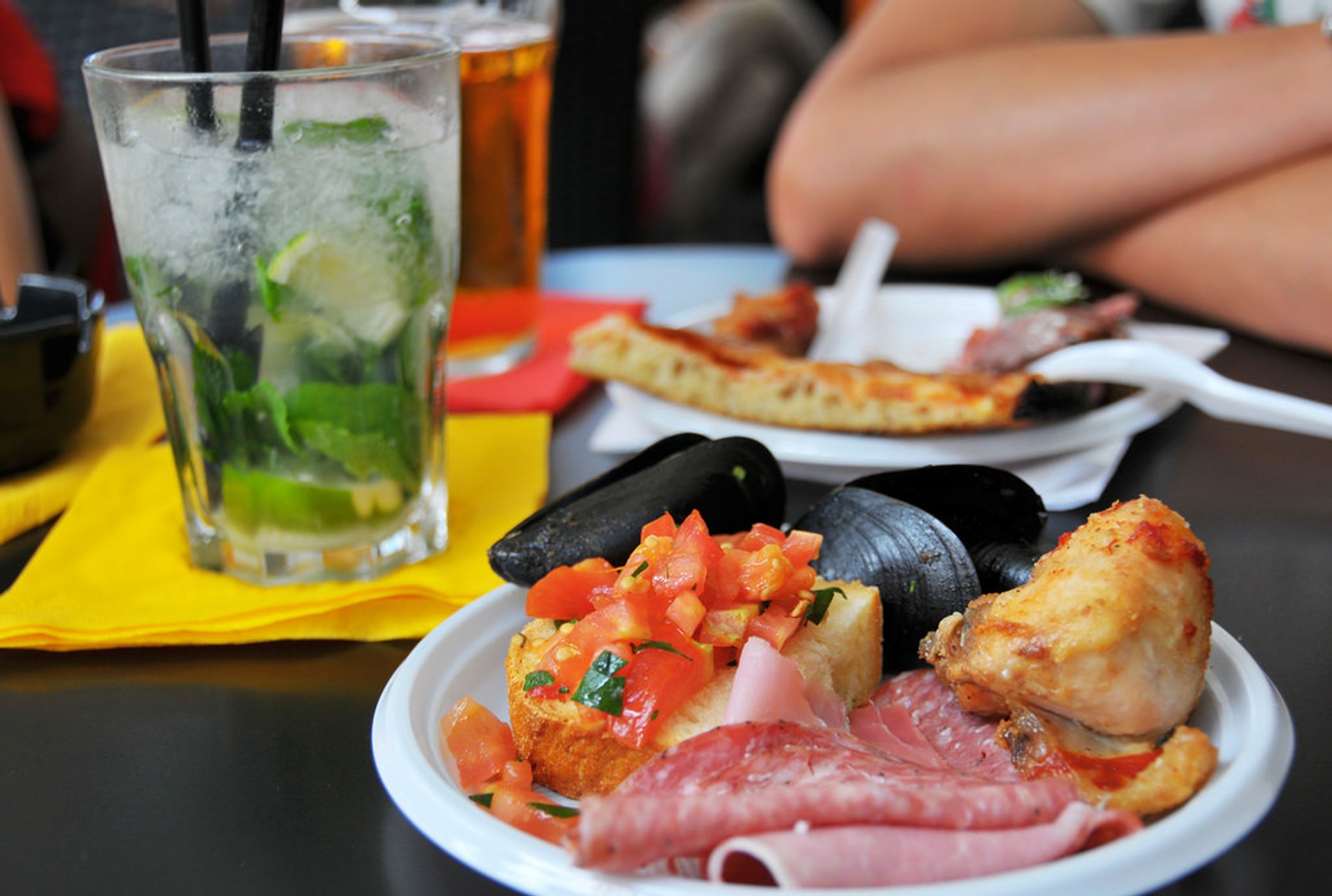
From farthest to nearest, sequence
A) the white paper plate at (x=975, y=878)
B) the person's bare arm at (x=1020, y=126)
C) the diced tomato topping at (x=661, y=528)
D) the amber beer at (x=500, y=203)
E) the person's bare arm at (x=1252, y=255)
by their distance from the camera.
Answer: the person's bare arm at (x=1020, y=126) → the person's bare arm at (x=1252, y=255) → the amber beer at (x=500, y=203) → the diced tomato topping at (x=661, y=528) → the white paper plate at (x=975, y=878)

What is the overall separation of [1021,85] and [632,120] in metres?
2.36

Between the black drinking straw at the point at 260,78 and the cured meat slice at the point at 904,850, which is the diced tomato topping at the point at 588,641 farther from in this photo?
Result: the black drinking straw at the point at 260,78

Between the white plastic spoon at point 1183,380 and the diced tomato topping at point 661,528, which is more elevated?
the diced tomato topping at point 661,528

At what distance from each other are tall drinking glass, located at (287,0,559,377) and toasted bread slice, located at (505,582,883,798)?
3.45 feet

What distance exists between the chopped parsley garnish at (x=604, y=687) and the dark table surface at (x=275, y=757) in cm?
14

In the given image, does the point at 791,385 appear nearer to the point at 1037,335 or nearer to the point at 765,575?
the point at 1037,335

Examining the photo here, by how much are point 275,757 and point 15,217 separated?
78.2 inches

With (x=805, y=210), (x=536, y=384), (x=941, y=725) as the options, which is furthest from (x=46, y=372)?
(x=805, y=210)

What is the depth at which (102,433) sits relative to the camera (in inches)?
67.3

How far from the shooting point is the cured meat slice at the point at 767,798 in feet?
2.29

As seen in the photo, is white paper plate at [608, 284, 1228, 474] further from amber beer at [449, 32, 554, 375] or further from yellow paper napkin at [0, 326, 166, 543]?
yellow paper napkin at [0, 326, 166, 543]

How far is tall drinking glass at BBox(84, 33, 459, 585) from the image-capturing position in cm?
114

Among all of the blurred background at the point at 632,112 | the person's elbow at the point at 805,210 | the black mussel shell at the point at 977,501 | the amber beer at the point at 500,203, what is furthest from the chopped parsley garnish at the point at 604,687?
the person's elbow at the point at 805,210

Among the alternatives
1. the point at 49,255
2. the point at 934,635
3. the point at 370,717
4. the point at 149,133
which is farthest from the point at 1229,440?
the point at 49,255
